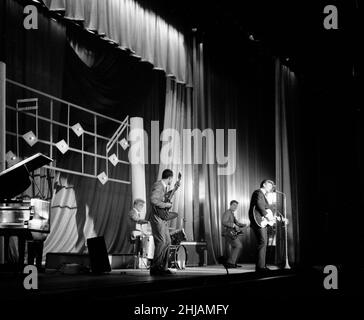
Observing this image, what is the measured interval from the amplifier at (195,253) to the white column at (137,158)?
1372 mm

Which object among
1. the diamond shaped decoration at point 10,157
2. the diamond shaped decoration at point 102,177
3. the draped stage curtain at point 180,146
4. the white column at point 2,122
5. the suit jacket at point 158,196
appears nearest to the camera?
the suit jacket at point 158,196

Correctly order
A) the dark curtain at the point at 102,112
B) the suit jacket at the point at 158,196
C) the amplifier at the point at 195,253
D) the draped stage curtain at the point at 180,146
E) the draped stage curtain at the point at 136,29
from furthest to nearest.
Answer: the draped stage curtain at the point at 180,146 → the amplifier at the point at 195,253 → the dark curtain at the point at 102,112 → the draped stage curtain at the point at 136,29 → the suit jacket at the point at 158,196

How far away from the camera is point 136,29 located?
444 inches

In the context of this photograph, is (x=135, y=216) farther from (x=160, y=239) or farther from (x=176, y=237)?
(x=160, y=239)

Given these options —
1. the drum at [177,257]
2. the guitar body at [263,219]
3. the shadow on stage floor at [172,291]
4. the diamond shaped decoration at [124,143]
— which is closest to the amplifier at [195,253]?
the drum at [177,257]

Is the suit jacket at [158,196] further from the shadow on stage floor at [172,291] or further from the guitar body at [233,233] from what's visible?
the guitar body at [233,233]

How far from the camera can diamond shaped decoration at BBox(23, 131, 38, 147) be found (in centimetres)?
905

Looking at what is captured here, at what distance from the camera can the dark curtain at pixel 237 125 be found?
13.4 m

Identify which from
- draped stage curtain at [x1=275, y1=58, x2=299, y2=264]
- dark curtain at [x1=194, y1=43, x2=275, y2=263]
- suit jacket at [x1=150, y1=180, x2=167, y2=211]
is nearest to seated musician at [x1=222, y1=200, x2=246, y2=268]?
dark curtain at [x1=194, y1=43, x2=275, y2=263]

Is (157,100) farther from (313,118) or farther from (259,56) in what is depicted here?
(313,118)

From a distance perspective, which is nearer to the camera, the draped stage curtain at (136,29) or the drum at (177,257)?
the draped stage curtain at (136,29)

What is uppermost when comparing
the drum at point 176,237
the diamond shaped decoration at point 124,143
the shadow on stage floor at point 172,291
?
the diamond shaped decoration at point 124,143

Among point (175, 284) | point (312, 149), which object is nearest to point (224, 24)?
point (312, 149)

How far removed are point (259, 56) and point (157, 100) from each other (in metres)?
3.55
